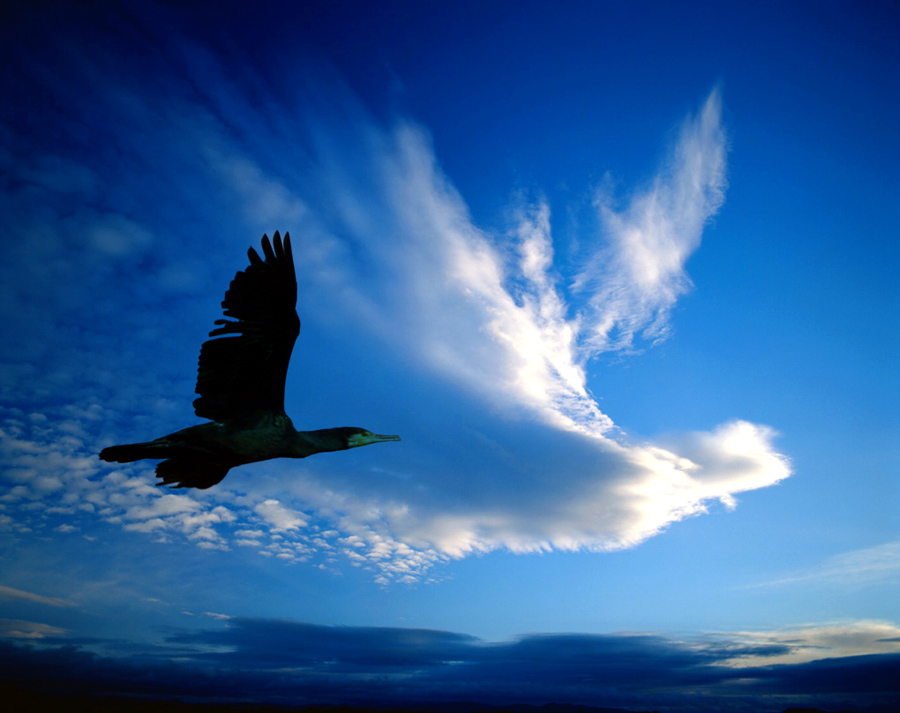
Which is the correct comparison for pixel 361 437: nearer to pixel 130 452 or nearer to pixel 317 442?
pixel 317 442

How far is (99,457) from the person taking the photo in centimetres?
689

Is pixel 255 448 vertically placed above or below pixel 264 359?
below

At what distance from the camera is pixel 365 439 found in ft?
27.3

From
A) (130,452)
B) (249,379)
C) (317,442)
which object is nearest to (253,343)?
(249,379)

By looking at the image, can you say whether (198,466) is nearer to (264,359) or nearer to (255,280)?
(264,359)

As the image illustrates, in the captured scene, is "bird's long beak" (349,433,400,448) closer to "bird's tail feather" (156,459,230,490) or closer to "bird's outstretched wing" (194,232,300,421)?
"bird's outstretched wing" (194,232,300,421)

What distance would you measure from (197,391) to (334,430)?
7.20ft

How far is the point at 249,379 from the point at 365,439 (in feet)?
6.81

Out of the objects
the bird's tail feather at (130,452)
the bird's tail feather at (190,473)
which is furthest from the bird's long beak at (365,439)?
the bird's tail feather at (130,452)

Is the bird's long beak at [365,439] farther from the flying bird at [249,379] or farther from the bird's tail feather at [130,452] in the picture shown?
the bird's tail feather at [130,452]

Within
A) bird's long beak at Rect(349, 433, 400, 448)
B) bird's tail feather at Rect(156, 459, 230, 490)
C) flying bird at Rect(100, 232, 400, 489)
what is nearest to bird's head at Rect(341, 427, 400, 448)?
bird's long beak at Rect(349, 433, 400, 448)

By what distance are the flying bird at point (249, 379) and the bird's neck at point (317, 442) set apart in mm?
16

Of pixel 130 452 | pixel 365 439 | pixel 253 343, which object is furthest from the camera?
pixel 365 439

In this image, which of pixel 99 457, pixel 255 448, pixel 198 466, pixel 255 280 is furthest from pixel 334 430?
pixel 99 457
